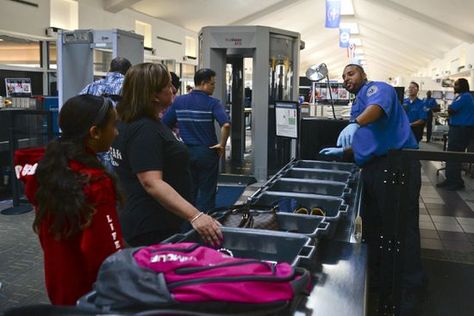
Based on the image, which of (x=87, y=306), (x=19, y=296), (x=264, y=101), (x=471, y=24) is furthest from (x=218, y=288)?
(x=471, y=24)

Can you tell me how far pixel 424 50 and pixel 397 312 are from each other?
24686 millimetres

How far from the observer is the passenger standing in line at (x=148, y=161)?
6.04 ft

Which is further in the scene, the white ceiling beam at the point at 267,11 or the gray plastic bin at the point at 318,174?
the white ceiling beam at the point at 267,11

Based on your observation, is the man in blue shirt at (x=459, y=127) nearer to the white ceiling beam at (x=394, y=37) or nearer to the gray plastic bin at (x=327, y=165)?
the gray plastic bin at (x=327, y=165)

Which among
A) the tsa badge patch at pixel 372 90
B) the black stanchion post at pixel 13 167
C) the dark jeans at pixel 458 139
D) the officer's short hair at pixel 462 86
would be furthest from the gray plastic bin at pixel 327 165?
the officer's short hair at pixel 462 86

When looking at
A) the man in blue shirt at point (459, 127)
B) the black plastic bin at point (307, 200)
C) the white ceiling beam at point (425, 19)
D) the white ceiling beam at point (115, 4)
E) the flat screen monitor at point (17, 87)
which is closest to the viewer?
the black plastic bin at point (307, 200)

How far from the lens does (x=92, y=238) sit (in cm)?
134

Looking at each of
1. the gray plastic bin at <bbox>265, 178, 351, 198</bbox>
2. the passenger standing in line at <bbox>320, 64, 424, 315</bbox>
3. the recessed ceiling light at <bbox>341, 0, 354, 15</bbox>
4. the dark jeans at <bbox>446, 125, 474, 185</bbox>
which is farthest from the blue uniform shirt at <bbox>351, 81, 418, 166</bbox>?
the recessed ceiling light at <bbox>341, 0, 354, 15</bbox>

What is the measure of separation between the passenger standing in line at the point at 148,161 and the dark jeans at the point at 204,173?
8.03 feet

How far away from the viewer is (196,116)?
178 inches

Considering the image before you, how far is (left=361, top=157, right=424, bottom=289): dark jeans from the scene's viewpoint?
278 centimetres

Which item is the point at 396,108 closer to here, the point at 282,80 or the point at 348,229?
the point at 348,229

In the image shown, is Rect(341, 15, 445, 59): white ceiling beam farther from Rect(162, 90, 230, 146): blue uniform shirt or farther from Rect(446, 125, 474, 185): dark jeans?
Rect(162, 90, 230, 146): blue uniform shirt

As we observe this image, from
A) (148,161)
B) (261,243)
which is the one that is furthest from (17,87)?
(261,243)
